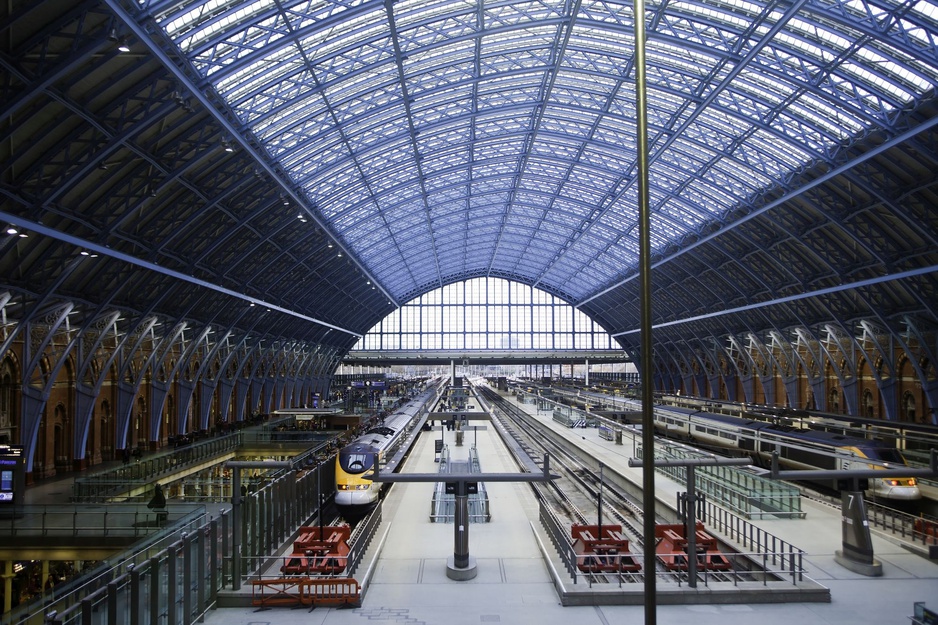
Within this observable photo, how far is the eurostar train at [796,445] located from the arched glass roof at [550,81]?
1248cm

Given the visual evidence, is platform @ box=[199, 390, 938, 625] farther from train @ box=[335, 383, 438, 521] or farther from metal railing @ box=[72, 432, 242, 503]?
metal railing @ box=[72, 432, 242, 503]

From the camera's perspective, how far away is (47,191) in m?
21.5

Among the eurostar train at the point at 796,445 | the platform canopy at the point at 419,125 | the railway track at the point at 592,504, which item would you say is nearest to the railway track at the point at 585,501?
the railway track at the point at 592,504

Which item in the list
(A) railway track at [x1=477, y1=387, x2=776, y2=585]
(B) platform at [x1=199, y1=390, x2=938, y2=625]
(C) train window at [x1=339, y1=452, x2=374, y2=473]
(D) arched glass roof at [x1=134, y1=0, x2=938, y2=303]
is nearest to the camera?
(B) platform at [x1=199, y1=390, x2=938, y2=625]

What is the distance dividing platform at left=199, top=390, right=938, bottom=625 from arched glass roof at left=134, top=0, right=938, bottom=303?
15.2 metres

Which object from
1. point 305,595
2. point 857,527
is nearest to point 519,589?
point 305,595

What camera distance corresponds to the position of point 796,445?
2619 cm

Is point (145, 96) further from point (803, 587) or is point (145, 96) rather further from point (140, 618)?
point (803, 587)

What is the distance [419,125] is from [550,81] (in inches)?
293

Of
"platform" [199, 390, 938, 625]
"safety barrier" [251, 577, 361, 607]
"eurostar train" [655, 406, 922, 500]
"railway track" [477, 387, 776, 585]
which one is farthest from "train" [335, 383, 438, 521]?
"eurostar train" [655, 406, 922, 500]

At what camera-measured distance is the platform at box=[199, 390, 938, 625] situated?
11820 mm

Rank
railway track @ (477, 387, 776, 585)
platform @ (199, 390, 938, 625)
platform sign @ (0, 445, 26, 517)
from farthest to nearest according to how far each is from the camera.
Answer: platform sign @ (0, 445, 26, 517) → railway track @ (477, 387, 776, 585) → platform @ (199, 390, 938, 625)

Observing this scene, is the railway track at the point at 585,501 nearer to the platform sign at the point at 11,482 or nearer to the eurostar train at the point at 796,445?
the eurostar train at the point at 796,445

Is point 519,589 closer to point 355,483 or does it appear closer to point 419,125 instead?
point 355,483
